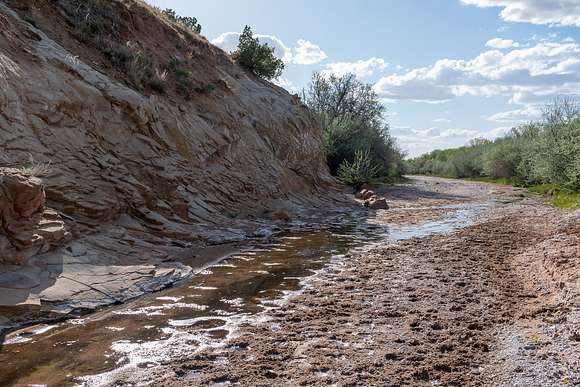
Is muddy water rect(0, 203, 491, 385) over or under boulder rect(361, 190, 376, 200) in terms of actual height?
under

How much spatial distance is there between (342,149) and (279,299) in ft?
85.0

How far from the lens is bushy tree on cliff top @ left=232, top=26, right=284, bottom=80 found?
84.8ft

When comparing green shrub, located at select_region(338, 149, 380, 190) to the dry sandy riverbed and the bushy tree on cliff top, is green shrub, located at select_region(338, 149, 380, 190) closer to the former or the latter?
the bushy tree on cliff top

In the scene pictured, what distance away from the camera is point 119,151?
12.0 m

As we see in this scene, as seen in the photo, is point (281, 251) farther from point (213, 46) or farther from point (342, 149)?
point (342, 149)

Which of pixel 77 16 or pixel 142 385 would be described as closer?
pixel 142 385

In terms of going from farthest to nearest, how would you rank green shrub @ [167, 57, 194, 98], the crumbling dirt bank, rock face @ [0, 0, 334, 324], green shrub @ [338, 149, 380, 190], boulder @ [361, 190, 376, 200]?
green shrub @ [338, 149, 380, 190]
boulder @ [361, 190, 376, 200]
green shrub @ [167, 57, 194, 98]
rock face @ [0, 0, 334, 324]
the crumbling dirt bank

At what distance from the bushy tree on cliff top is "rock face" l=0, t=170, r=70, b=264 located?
19509mm

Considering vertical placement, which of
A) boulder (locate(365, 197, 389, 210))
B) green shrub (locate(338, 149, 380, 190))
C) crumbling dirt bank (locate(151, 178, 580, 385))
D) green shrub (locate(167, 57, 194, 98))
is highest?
green shrub (locate(167, 57, 194, 98))

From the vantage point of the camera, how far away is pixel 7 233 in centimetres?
693

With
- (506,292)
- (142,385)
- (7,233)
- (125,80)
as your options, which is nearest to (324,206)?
(125,80)

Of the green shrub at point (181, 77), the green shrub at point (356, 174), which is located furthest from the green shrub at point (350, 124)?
the green shrub at point (181, 77)

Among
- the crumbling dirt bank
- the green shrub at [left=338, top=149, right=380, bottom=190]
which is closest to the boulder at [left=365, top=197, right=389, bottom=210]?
the green shrub at [left=338, top=149, right=380, bottom=190]

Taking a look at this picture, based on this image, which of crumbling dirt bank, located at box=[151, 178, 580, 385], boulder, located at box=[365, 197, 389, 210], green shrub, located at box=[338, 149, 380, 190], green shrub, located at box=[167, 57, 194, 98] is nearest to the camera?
crumbling dirt bank, located at box=[151, 178, 580, 385]
